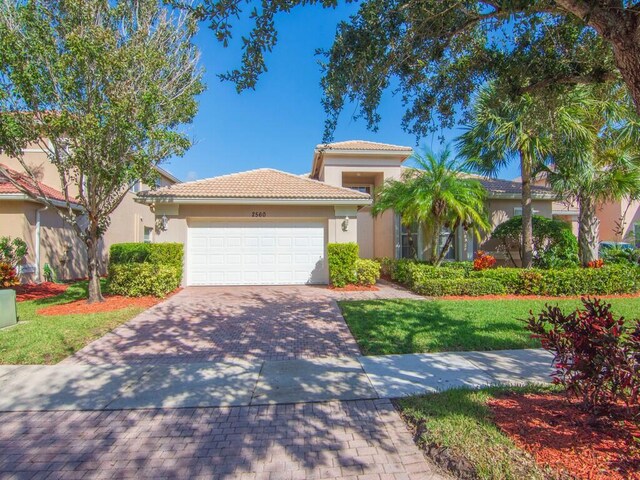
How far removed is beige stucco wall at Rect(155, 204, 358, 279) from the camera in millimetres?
12844

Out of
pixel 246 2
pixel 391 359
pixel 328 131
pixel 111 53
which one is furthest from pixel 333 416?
pixel 111 53

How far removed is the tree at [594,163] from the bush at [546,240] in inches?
18.2

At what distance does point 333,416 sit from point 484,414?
1.54m

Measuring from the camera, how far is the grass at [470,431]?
2.76 metres

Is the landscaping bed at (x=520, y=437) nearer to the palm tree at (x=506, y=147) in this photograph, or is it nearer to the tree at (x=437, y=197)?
the tree at (x=437, y=197)

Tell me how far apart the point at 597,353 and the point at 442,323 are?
449 cm

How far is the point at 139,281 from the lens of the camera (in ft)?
34.1

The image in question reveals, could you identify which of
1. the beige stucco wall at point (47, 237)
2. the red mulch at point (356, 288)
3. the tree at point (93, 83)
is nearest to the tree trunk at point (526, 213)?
the red mulch at point (356, 288)

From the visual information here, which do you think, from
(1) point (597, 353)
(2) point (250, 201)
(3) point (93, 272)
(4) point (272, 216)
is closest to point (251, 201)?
(2) point (250, 201)

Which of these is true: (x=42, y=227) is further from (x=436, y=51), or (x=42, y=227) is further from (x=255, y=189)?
(x=436, y=51)

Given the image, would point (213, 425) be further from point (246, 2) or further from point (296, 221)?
point (296, 221)

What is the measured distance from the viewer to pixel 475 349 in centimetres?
586

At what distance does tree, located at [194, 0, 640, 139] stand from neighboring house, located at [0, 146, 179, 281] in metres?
7.66

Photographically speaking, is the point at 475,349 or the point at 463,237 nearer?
the point at 475,349
